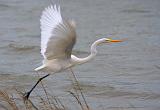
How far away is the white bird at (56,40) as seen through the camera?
5418 millimetres

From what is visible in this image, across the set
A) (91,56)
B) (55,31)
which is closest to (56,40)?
(55,31)

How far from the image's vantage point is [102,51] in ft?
36.0

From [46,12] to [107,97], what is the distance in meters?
3.07

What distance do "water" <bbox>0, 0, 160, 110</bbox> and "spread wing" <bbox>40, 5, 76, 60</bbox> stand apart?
5.73 feet

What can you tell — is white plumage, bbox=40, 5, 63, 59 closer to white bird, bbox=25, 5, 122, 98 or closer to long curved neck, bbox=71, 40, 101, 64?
white bird, bbox=25, 5, 122, 98

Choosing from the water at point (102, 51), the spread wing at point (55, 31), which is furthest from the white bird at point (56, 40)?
the water at point (102, 51)

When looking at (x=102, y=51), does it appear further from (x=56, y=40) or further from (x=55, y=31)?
(x=55, y=31)

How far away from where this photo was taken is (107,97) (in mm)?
8320

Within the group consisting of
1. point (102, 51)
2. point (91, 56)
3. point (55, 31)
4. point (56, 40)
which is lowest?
point (102, 51)

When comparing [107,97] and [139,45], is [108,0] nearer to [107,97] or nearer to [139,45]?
[139,45]

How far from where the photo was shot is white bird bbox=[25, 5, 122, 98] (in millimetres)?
5418

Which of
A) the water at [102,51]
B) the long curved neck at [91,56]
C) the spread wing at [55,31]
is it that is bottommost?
the water at [102,51]

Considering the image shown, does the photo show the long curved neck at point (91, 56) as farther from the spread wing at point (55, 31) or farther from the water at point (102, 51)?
the water at point (102, 51)

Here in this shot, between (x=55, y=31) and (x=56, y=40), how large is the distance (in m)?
0.13
